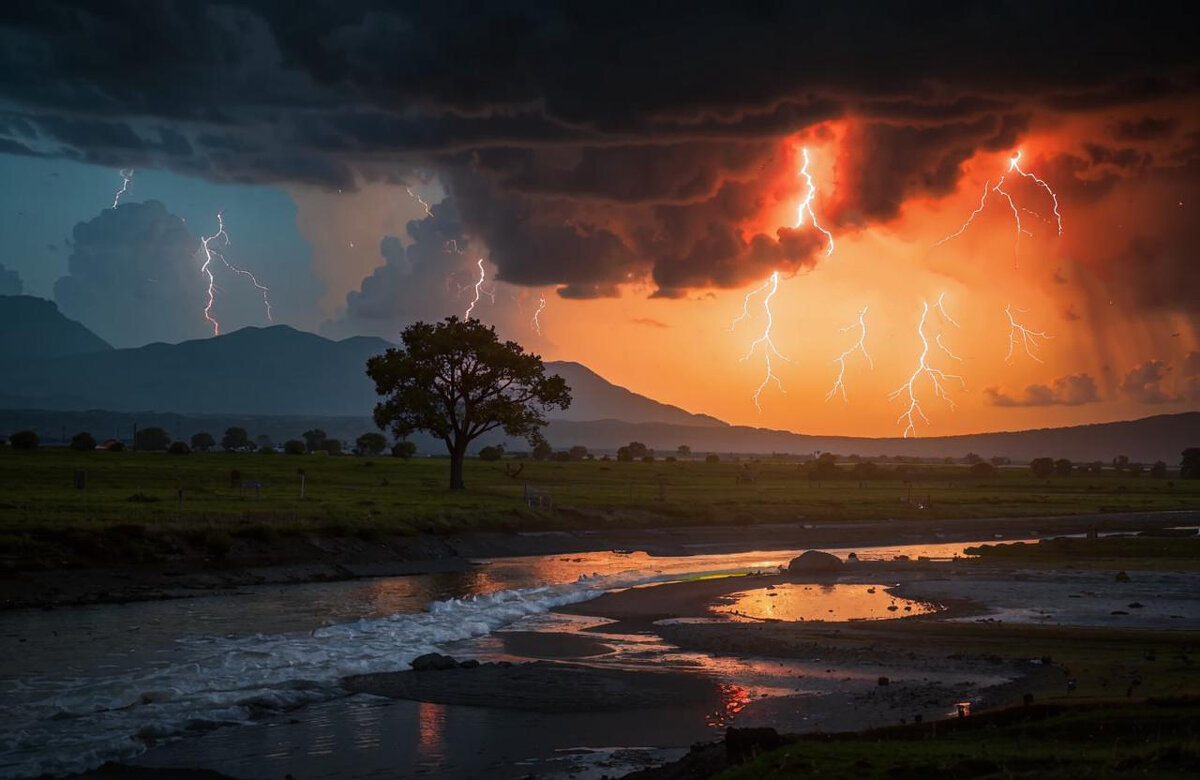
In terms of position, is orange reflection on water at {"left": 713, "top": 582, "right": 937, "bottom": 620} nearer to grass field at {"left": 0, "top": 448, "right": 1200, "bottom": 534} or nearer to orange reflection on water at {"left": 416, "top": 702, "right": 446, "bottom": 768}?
orange reflection on water at {"left": 416, "top": 702, "right": 446, "bottom": 768}

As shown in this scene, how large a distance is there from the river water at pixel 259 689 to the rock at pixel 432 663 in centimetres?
75

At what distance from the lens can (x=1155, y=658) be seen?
77.1 feet

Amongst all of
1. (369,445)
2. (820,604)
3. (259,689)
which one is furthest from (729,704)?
(369,445)

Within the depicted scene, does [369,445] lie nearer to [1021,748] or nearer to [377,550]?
[377,550]

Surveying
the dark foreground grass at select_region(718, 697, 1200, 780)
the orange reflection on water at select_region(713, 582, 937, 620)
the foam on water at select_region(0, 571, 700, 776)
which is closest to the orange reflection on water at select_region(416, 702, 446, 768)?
the foam on water at select_region(0, 571, 700, 776)

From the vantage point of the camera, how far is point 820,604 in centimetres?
3788

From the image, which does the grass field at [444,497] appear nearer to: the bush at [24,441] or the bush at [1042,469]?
the bush at [24,441]

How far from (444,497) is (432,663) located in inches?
2099

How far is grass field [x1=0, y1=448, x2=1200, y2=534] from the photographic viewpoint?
177ft

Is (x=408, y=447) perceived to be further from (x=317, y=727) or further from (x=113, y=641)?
(x=317, y=727)

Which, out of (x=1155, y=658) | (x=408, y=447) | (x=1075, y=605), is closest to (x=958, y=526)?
(x=1075, y=605)

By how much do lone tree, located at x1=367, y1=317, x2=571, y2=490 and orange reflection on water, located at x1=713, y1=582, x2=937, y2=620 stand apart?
4842 cm

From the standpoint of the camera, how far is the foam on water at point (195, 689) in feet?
58.0

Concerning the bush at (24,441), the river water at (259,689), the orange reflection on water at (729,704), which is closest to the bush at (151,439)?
the bush at (24,441)
